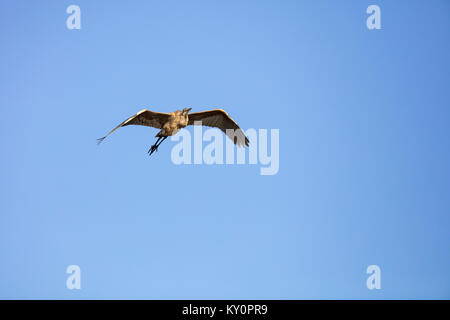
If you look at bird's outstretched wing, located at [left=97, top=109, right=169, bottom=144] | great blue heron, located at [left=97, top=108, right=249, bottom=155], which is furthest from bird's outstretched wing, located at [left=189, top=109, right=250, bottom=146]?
bird's outstretched wing, located at [left=97, top=109, right=169, bottom=144]

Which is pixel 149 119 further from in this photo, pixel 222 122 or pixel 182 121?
pixel 222 122

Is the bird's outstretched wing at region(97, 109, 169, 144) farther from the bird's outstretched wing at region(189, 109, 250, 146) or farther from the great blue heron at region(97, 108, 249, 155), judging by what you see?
the bird's outstretched wing at region(189, 109, 250, 146)

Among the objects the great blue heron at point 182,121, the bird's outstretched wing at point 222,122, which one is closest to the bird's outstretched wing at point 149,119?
the great blue heron at point 182,121

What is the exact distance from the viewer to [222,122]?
21.9 metres

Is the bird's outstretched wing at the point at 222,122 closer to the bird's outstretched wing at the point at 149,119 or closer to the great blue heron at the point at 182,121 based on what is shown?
the great blue heron at the point at 182,121

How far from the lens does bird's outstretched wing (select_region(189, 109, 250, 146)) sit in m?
21.3

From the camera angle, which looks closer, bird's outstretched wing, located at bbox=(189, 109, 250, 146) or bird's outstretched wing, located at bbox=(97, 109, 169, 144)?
bird's outstretched wing, located at bbox=(97, 109, 169, 144)

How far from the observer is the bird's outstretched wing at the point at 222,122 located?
838 inches
